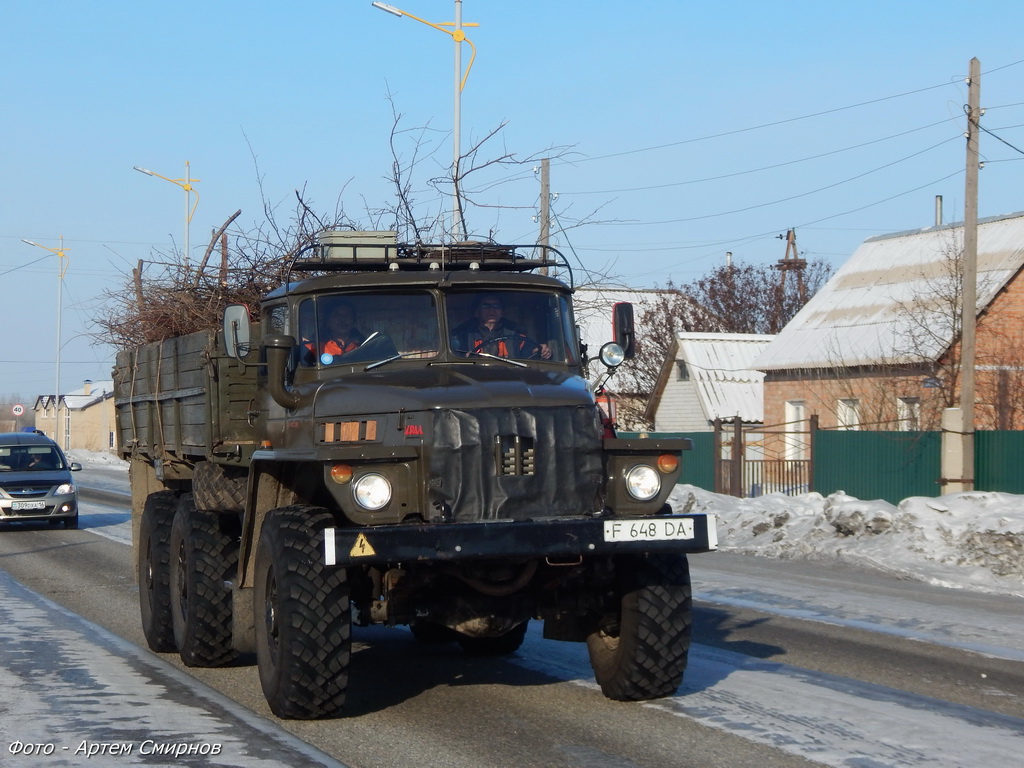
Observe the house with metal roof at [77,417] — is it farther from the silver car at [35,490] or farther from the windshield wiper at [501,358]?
the windshield wiper at [501,358]

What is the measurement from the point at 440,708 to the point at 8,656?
332 cm

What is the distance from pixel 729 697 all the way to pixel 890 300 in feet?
96.1

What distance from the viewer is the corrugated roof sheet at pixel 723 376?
138 feet

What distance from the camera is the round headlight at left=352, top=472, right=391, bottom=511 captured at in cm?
654

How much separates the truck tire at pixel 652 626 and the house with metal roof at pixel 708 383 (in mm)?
34328

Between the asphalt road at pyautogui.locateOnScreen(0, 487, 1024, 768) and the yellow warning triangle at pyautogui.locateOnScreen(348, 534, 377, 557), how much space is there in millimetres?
954

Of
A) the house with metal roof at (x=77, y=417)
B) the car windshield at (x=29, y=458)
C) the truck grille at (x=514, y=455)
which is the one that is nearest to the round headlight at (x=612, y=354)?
the truck grille at (x=514, y=455)

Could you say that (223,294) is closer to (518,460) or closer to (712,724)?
(518,460)

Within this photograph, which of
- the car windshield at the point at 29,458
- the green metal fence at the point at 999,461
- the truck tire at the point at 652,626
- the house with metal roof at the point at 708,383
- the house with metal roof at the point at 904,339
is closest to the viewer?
the truck tire at the point at 652,626

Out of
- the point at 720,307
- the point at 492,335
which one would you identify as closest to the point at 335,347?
the point at 492,335

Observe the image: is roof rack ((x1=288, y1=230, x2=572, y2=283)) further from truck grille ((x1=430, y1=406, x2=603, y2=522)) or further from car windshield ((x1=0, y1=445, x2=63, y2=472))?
car windshield ((x1=0, y1=445, x2=63, y2=472))

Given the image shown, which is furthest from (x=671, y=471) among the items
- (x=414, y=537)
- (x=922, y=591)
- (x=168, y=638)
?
(x=922, y=591)

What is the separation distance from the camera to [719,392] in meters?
42.4

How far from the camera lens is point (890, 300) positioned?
3516cm
